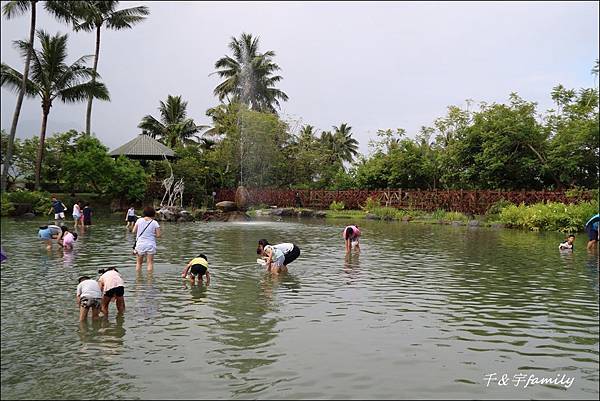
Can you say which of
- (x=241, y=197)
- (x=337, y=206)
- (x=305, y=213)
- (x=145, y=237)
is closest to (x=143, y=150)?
(x=241, y=197)

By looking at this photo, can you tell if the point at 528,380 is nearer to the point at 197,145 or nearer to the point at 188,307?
the point at 188,307

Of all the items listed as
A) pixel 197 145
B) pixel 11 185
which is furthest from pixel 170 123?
pixel 11 185

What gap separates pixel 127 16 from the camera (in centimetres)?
→ 4541

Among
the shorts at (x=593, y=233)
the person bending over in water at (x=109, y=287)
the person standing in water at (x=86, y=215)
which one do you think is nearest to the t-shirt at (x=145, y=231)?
the person bending over in water at (x=109, y=287)

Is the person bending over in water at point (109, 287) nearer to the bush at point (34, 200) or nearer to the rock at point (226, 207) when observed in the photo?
the bush at point (34, 200)

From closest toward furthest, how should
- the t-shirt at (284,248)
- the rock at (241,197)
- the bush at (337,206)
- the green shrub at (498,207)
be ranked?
the t-shirt at (284,248) → the green shrub at (498,207) → the bush at (337,206) → the rock at (241,197)

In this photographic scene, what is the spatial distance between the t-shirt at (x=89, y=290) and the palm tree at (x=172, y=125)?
169ft

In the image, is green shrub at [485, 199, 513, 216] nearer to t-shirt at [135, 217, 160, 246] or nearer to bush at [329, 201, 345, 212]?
bush at [329, 201, 345, 212]

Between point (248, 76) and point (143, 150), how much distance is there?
565 inches

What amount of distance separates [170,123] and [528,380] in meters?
58.8

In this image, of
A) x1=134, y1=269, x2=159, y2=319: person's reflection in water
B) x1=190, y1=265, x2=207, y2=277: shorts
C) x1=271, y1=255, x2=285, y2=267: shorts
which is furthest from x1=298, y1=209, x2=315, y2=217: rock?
x1=190, y1=265, x2=207, y2=277: shorts

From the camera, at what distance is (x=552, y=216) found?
1133 inches

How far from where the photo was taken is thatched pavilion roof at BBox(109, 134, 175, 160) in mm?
46906

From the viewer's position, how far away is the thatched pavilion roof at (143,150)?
46.9 metres
